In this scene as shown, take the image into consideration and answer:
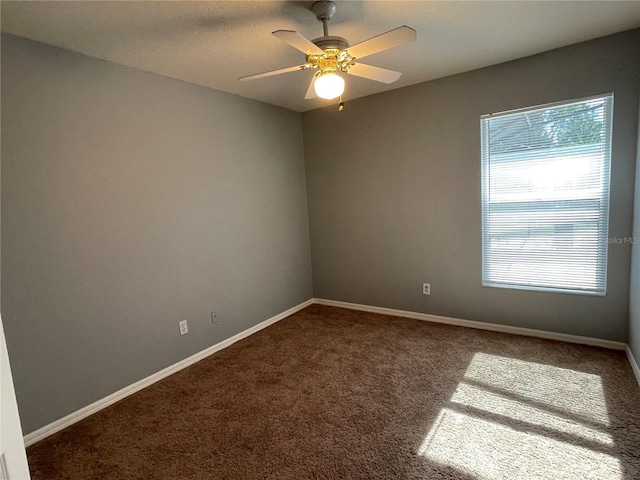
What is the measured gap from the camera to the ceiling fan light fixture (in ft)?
6.31

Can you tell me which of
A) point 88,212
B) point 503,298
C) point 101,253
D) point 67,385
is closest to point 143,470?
point 67,385

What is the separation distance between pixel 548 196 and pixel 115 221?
3.52 metres

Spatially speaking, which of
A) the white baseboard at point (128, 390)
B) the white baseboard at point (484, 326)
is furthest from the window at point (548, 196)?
the white baseboard at point (128, 390)

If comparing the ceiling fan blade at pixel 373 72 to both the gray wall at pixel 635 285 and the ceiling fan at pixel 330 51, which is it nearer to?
the ceiling fan at pixel 330 51

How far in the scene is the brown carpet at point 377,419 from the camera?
70.5 inches

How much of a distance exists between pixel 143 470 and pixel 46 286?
1279 mm

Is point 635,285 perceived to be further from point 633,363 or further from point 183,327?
point 183,327

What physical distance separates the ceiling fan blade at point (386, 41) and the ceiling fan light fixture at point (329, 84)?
16 cm

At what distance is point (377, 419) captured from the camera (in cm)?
215

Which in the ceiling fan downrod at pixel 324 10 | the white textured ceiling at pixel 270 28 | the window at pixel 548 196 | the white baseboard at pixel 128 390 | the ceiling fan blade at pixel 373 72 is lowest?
the white baseboard at pixel 128 390

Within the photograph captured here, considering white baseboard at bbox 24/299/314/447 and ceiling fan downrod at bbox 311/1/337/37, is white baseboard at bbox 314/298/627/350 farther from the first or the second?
ceiling fan downrod at bbox 311/1/337/37

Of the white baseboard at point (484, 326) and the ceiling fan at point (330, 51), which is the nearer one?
the ceiling fan at point (330, 51)

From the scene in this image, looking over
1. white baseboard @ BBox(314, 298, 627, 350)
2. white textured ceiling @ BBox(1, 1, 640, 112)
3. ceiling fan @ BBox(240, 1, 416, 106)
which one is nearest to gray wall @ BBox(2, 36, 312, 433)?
white textured ceiling @ BBox(1, 1, 640, 112)

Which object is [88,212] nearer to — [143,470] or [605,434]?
[143,470]
